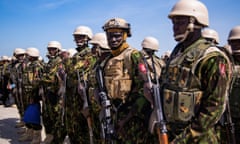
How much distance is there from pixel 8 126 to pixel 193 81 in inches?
317

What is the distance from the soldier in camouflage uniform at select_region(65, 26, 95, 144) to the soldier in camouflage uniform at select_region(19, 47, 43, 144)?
1.04 metres

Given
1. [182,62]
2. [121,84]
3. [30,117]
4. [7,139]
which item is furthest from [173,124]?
[7,139]

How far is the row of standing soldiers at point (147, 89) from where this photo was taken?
2.37m

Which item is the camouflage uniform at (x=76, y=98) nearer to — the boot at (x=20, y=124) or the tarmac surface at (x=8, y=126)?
the tarmac surface at (x=8, y=126)

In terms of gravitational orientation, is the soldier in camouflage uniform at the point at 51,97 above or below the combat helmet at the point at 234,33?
below

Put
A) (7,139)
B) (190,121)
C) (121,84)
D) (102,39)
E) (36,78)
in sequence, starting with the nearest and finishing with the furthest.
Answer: (190,121) < (121,84) < (102,39) < (36,78) < (7,139)

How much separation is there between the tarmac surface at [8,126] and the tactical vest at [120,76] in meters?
4.73

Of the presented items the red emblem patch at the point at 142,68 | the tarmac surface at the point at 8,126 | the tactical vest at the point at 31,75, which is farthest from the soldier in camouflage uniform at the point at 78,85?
the tarmac surface at the point at 8,126

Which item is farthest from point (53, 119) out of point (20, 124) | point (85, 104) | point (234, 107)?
point (234, 107)

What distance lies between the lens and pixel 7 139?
7.55 meters

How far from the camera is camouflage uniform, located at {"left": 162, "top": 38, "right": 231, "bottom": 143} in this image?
90.4 inches

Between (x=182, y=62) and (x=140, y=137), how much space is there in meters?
1.43

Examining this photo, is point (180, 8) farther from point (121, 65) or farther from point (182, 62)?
point (121, 65)

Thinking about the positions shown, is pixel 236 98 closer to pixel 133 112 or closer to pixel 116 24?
pixel 133 112
